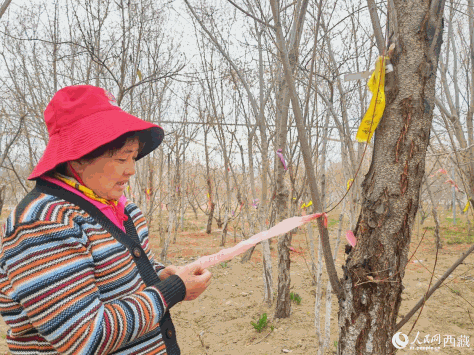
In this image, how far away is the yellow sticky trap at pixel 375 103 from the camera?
1209 millimetres

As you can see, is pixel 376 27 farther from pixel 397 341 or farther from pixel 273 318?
pixel 273 318

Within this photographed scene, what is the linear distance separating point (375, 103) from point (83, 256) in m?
1.09

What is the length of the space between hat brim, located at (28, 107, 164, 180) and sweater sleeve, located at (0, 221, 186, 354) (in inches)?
8.2

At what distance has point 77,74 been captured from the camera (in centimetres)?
574

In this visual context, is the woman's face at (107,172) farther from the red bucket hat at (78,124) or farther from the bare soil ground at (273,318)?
the bare soil ground at (273,318)

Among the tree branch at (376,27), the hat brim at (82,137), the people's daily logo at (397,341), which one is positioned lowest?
the people's daily logo at (397,341)

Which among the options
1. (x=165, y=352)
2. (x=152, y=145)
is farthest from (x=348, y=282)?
(x=152, y=145)

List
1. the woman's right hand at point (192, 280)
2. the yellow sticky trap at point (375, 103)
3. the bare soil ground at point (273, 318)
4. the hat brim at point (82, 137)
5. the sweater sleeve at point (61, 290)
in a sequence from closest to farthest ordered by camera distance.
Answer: the sweater sleeve at point (61, 290)
the hat brim at point (82, 137)
the woman's right hand at point (192, 280)
the yellow sticky trap at point (375, 103)
the bare soil ground at point (273, 318)

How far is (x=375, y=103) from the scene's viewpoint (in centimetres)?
122

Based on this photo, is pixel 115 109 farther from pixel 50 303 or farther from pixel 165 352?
pixel 165 352

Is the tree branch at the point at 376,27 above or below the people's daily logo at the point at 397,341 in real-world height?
above

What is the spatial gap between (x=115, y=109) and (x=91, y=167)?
22 cm

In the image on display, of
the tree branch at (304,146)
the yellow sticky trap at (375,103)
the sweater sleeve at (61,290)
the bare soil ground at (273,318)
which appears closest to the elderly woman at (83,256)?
the sweater sleeve at (61,290)

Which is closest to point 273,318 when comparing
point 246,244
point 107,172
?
point 246,244
